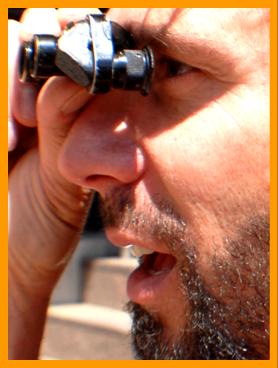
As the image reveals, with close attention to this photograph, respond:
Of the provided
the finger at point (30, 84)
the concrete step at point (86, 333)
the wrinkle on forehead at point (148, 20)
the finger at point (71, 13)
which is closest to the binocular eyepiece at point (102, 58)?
the wrinkle on forehead at point (148, 20)

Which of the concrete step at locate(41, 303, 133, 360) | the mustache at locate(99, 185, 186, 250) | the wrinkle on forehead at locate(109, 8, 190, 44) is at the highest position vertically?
the wrinkle on forehead at locate(109, 8, 190, 44)

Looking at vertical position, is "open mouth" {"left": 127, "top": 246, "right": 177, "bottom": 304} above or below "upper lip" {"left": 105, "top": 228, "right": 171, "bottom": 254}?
below

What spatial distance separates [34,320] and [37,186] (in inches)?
12.0

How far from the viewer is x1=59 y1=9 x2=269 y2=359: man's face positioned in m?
1.18

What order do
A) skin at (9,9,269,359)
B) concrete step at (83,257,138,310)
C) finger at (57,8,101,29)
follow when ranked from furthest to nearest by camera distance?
1. concrete step at (83,257,138,310)
2. finger at (57,8,101,29)
3. skin at (9,9,269,359)

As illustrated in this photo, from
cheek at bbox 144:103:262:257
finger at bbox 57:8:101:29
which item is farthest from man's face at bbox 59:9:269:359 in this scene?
finger at bbox 57:8:101:29

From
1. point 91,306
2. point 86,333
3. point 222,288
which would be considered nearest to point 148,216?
point 222,288

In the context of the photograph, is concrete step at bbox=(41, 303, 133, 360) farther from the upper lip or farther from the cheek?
the cheek

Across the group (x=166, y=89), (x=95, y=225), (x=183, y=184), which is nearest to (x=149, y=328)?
(x=183, y=184)

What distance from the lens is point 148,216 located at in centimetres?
126

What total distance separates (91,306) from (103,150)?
2825 mm

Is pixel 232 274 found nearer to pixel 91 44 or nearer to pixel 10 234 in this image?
pixel 91 44

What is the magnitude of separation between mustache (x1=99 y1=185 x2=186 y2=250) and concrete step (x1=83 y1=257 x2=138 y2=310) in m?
2.41

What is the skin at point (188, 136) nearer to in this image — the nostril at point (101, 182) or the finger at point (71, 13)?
the nostril at point (101, 182)
